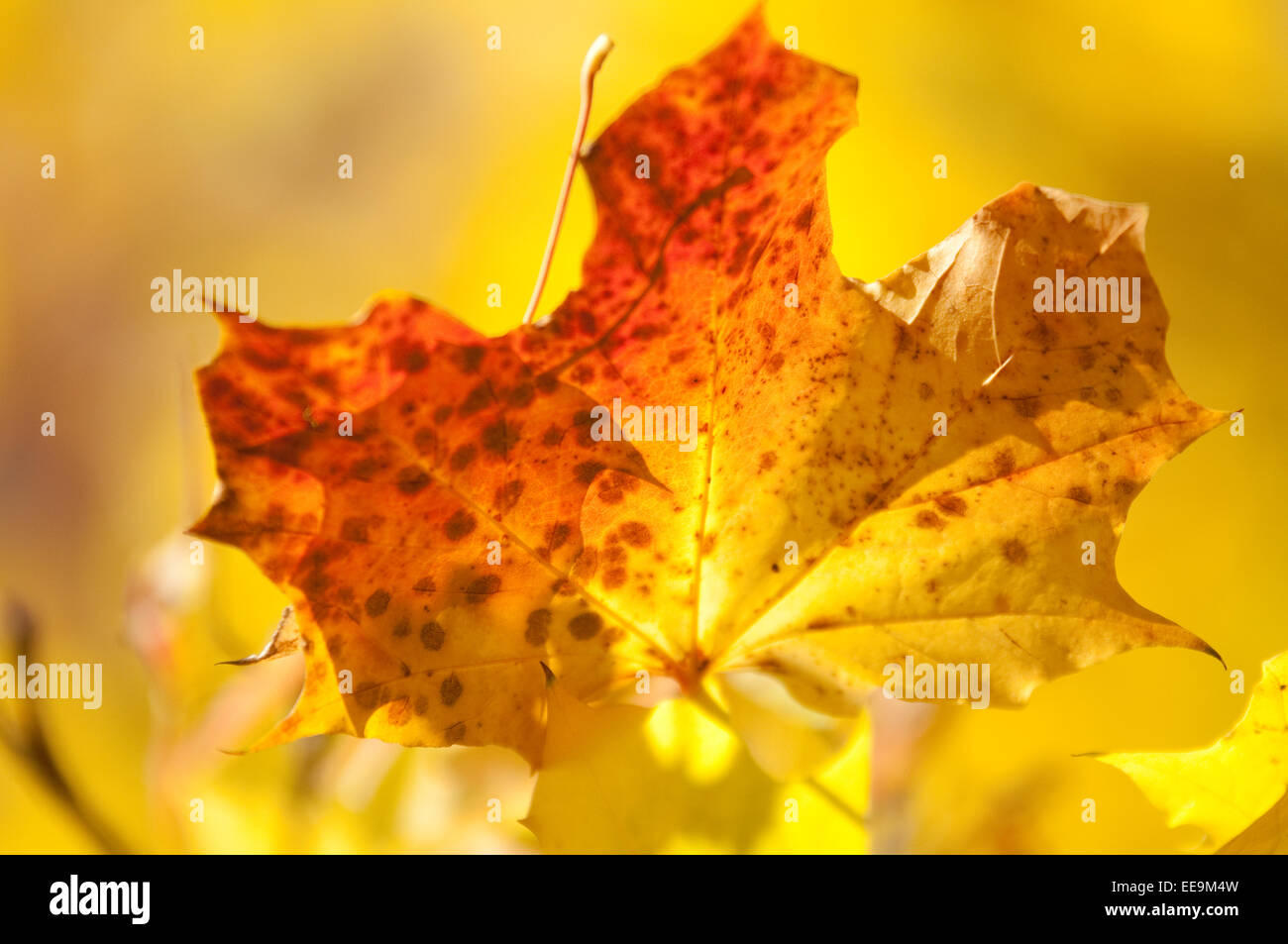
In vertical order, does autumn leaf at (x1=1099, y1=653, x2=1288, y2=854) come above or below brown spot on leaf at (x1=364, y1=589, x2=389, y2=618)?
below

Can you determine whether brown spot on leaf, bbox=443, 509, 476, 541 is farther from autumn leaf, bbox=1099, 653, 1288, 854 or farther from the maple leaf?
autumn leaf, bbox=1099, 653, 1288, 854

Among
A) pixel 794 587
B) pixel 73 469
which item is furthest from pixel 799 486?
pixel 73 469

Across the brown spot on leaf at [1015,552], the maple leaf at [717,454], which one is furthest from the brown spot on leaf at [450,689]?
the brown spot on leaf at [1015,552]

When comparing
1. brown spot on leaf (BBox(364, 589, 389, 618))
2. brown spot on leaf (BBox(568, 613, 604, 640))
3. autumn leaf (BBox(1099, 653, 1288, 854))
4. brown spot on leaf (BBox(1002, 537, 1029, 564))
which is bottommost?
autumn leaf (BBox(1099, 653, 1288, 854))

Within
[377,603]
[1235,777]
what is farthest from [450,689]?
[1235,777]

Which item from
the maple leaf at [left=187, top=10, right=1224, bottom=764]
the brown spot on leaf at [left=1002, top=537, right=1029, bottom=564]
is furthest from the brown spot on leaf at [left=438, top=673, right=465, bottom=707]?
the brown spot on leaf at [left=1002, top=537, right=1029, bottom=564]

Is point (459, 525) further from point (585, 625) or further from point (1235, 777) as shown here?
point (1235, 777)

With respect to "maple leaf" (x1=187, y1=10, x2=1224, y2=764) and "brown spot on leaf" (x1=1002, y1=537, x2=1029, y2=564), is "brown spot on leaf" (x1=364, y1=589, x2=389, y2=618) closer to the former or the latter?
"maple leaf" (x1=187, y1=10, x2=1224, y2=764)
